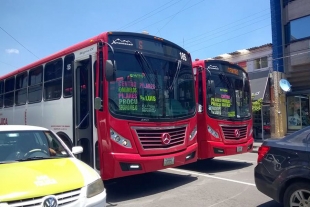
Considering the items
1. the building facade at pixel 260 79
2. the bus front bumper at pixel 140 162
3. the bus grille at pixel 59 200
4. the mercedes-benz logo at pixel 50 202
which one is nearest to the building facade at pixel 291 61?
the building facade at pixel 260 79

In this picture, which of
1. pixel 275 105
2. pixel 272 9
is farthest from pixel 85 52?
pixel 272 9

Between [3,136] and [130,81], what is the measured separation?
2.73m

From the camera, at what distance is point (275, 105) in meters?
21.9

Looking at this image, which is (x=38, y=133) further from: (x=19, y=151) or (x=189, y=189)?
(x=189, y=189)

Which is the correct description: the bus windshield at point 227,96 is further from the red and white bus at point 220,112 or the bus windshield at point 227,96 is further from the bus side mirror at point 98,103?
the bus side mirror at point 98,103

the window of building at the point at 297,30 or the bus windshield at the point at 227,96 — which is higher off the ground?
the window of building at the point at 297,30

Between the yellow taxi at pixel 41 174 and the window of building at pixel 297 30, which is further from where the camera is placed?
the window of building at pixel 297 30

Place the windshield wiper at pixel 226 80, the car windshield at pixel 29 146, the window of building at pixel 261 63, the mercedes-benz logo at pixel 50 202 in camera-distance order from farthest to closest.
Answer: the window of building at pixel 261 63 < the windshield wiper at pixel 226 80 < the car windshield at pixel 29 146 < the mercedes-benz logo at pixel 50 202

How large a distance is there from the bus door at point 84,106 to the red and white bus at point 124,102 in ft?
0.07

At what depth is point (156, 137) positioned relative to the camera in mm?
6945

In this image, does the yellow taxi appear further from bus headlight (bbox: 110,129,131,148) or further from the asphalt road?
the asphalt road

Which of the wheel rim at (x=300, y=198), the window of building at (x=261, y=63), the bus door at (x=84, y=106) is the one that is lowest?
the wheel rim at (x=300, y=198)

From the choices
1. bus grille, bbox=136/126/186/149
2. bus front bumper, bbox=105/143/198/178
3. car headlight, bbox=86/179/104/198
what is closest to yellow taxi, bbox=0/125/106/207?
car headlight, bbox=86/179/104/198

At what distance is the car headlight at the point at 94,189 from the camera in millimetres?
4236
